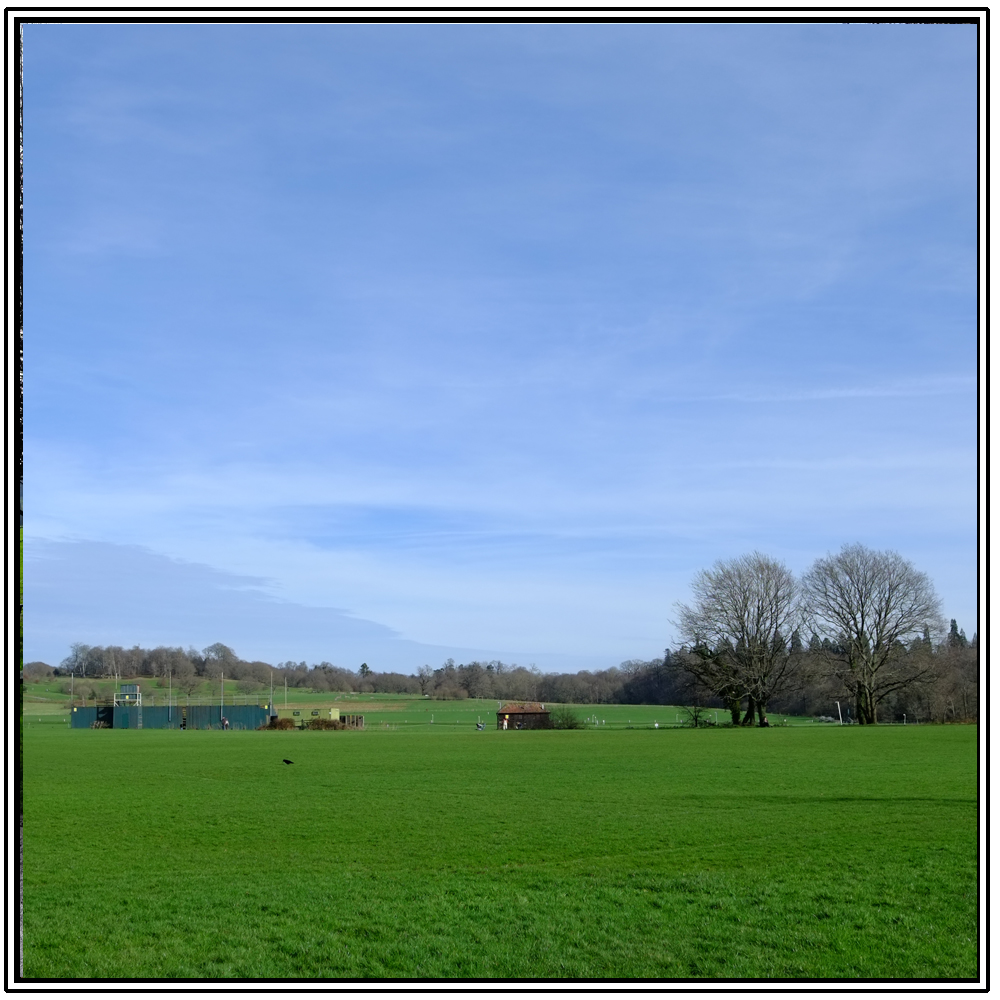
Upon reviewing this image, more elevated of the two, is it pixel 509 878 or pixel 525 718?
pixel 509 878

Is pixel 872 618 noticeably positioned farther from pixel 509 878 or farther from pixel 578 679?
pixel 509 878

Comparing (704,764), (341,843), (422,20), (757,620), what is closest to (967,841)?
(341,843)

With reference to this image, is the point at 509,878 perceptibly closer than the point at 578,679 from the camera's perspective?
Yes

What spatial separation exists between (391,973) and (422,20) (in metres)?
7.33

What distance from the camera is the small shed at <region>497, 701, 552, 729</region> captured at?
80000 mm

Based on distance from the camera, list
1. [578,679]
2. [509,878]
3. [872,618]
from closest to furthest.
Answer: [509,878] < [872,618] < [578,679]

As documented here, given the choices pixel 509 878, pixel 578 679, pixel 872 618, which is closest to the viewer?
pixel 509 878

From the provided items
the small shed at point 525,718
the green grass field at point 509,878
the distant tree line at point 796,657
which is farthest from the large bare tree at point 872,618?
the green grass field at point 509,878

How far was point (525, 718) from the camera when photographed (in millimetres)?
81438

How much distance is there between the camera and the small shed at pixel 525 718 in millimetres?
80000

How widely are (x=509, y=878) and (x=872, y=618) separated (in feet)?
203

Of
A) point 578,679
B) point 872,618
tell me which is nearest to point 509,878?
point 872,618
